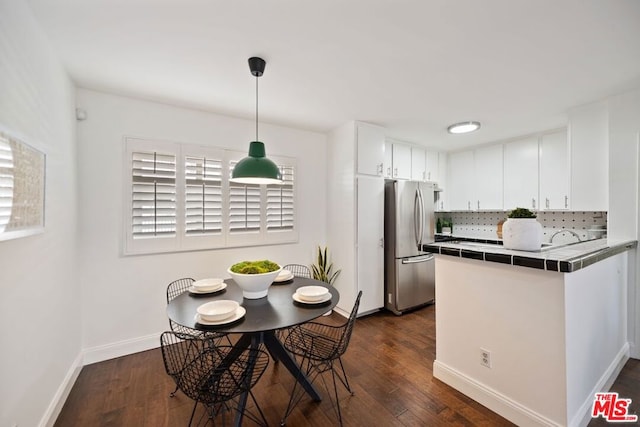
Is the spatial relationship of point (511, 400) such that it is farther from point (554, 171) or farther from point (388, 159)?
point (554, 171)

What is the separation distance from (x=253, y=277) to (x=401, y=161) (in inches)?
130

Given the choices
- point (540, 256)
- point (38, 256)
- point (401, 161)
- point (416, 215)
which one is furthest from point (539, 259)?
point (38, 256)

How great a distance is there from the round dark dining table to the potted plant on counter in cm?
133

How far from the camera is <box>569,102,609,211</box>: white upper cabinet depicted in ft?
8.84

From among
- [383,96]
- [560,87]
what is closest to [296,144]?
[383,96]

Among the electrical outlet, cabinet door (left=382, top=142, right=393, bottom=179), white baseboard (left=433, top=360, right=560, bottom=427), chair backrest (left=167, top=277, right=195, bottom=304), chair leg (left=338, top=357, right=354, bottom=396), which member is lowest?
chair leg (left=338, top=357, right=354, bottom=396)

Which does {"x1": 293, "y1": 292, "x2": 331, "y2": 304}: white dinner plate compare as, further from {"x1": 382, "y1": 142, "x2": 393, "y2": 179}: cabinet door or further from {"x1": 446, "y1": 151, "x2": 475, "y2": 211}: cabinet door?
{"x1": 446, "y1": 151, "x2": 475, "y2": 211}: cabinet door

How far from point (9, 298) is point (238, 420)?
54.9 inches

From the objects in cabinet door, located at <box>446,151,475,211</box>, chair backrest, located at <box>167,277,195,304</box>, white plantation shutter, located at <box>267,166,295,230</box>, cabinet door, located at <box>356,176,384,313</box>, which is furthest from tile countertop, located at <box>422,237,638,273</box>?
cabinet door, located at <box>446,151,475,211</box>

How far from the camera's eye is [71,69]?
82.7 inches

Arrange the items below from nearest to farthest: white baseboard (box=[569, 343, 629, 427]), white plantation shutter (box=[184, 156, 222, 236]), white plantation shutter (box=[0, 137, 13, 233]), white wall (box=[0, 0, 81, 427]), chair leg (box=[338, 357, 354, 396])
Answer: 1. white plantation shutter (box=[0, 137, 13, 233])
2. white wall (box=[0, 0, 81, 427])
3. white baseboard (box=[569, 343, 629, 427])
4. chair leg (box=[338, 357, 354, 396])
5. white plantation shutter (box=[184, 156, 222, 236])

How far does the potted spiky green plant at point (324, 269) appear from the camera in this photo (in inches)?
140

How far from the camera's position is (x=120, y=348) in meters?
2.54

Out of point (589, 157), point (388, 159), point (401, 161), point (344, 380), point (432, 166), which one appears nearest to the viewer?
point (344, 380)
